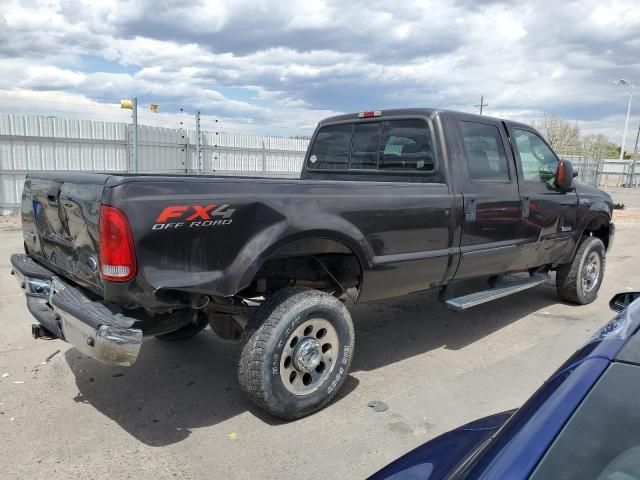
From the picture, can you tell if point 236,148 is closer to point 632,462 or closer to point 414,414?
point 414,414

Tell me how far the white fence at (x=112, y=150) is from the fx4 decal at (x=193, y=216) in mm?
9371

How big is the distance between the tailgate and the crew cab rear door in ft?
9.40

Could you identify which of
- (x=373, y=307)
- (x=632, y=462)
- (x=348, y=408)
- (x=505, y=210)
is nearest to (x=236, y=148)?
(x=373, y=307)

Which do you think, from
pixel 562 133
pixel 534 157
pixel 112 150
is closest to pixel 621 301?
pixel 534 157

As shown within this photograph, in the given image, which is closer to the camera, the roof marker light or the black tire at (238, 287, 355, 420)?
the black tire at (238, 287, 355, 420)

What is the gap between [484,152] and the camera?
16.1 ft

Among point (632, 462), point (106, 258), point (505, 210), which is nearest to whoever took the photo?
point (632, 462)

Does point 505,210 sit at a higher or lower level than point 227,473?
higher

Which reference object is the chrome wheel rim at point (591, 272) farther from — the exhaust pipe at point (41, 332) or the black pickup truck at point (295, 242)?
the exhaust pipe at point (41, 332)

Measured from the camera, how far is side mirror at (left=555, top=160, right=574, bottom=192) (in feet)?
17.6

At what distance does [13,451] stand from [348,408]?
6.71 feet

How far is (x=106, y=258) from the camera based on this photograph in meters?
2.81

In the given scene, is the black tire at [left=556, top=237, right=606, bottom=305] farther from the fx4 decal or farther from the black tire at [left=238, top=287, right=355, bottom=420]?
the fx4 decal

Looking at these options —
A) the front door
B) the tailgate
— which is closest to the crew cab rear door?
the front door
